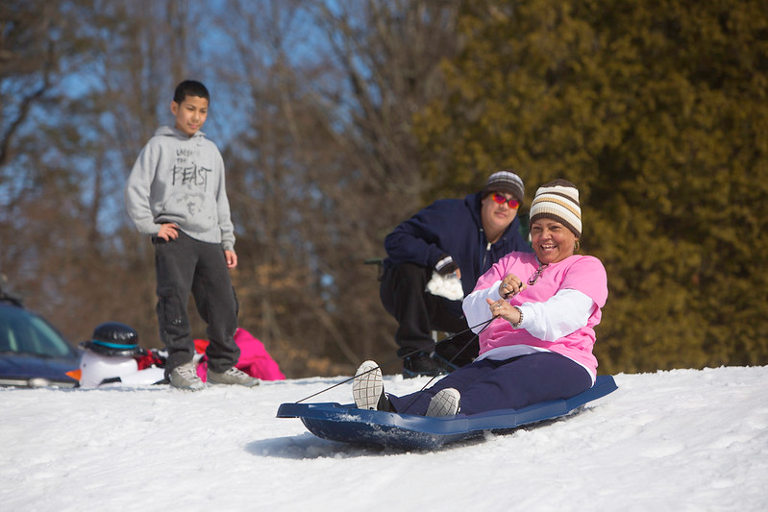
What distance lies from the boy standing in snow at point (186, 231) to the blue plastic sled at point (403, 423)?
71.4 inches

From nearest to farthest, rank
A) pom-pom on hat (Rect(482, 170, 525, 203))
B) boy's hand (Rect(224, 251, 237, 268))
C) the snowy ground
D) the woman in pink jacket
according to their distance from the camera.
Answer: the snowy ground < the woman in pink jacket < pom-pom on hat (Rect(482, 170, 525, 203)) < boy's hand (Rect(224, 251, 237, 268))

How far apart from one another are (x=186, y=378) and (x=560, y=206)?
2.36m

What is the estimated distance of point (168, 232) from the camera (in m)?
4.63

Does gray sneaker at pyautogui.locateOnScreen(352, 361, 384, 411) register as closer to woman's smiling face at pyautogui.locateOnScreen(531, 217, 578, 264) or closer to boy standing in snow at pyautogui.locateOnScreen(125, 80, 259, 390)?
woman's smiling face at pyautogui.locateOnScreen(531, 217, 578, 264)

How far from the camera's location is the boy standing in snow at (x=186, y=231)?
4668 millimetres

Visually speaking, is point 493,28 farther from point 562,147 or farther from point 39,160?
point 39,160

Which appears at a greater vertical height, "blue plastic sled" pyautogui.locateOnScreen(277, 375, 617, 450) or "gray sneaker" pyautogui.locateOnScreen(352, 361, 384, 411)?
"gray sneaker" pyautogui.locateOnScreen(352, 361, 384, 411)

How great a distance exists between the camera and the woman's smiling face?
11.6ft

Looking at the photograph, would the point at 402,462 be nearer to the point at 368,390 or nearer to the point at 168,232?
the point at 368,390

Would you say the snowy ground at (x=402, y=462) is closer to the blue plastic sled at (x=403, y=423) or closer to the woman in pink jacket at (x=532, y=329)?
the blue plastic sled at (x=403, y=423)

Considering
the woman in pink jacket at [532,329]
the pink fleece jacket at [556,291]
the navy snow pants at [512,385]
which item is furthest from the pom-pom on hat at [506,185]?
the navy snow pants at [512,385]

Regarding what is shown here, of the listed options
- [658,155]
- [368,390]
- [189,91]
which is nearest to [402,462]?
[368,390]

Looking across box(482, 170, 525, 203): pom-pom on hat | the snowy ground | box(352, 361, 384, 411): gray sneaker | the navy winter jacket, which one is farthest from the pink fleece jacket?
the navy winter jacket

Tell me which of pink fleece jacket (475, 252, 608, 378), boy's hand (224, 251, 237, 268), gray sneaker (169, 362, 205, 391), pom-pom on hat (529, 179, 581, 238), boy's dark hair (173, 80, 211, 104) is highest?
boy's dark hair (173, 80, 211, 104)
